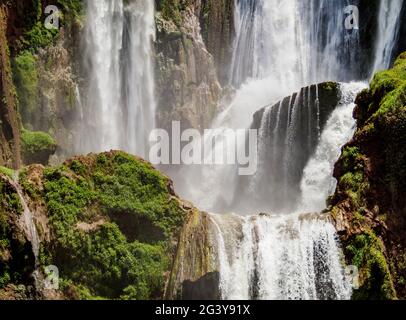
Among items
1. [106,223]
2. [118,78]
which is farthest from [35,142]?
[118,78]

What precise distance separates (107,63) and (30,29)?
512 centimetres

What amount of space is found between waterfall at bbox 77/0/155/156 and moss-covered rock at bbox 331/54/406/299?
571 inches

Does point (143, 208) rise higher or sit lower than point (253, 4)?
lower

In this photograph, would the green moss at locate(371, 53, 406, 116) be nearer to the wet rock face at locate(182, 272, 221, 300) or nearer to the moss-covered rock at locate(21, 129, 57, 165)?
the wet rock face at locate(182, 272, 221, 300)

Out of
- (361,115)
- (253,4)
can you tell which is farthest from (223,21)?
(361,115)

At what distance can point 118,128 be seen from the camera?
33469mm

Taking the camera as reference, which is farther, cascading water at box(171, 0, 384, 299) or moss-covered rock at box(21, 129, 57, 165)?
moss-covered rock at box(21, 129, 57, 165)

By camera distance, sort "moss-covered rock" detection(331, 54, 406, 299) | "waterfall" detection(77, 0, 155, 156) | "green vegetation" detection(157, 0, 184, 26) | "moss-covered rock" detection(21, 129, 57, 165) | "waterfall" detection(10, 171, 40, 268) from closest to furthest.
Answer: "waterfall" detection(10, 171, 40, 268) < "moss-covered rock" detection(331, 54, 406, 299) < "moss-covered rock" detection(21, 129, 57, 165) < "waterfall" detection(77, 0, 155, 156) < "green vegetation" detection(157, 0, 184, 26)

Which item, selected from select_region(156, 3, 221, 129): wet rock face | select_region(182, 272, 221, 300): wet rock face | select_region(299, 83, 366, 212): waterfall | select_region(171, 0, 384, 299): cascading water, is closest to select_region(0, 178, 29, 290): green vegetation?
select_region(182, 272, 221, 300): wet rock face

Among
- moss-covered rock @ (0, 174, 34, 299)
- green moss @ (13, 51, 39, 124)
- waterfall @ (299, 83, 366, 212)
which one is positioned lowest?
moss-covered rock @ (0, 174, 34, 299)

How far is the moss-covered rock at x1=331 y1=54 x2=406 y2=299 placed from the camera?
19766 mm

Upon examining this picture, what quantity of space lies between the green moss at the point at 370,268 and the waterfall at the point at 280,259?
0.48 meters

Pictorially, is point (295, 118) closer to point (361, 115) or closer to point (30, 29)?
point (361, 115)

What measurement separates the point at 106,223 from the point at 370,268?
8920 mm
